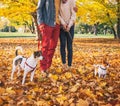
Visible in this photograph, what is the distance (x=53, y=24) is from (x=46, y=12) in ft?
0.87

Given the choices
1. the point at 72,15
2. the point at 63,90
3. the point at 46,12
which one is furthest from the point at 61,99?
the point at 72,15

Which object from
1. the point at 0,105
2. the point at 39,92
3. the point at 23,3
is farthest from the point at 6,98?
the point at 23,3

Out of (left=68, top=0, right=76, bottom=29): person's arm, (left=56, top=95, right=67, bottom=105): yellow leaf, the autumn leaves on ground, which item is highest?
(left=68, top=0, right=76, bottom=29): person's arm

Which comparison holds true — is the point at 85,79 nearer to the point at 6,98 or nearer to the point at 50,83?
the point at 50,83

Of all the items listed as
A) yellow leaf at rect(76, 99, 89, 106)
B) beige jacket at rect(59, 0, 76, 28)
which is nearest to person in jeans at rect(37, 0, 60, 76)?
beige jacket at rect(59, 0, 76, 28)

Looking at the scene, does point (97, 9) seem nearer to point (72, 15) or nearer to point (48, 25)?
point (72, 15)

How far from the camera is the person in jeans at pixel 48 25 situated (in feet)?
24.6

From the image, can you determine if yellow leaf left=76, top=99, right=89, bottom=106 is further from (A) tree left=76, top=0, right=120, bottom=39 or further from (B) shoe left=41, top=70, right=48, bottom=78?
(A) tree left=76, top=0, right=120, bottom=39

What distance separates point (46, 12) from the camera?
754 centimetres

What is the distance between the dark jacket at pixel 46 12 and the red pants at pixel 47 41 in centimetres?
12

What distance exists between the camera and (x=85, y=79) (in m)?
7.43

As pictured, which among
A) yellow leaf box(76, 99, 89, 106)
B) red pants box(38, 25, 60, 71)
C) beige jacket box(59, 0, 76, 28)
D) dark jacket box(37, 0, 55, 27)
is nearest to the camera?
yellow leaf box(76, 99, 89, 106)

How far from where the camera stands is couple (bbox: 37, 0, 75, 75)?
24.7 ft

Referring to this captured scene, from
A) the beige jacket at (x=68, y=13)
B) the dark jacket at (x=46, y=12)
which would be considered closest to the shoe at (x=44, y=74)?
the dark jacket at (x=46, y=12)
